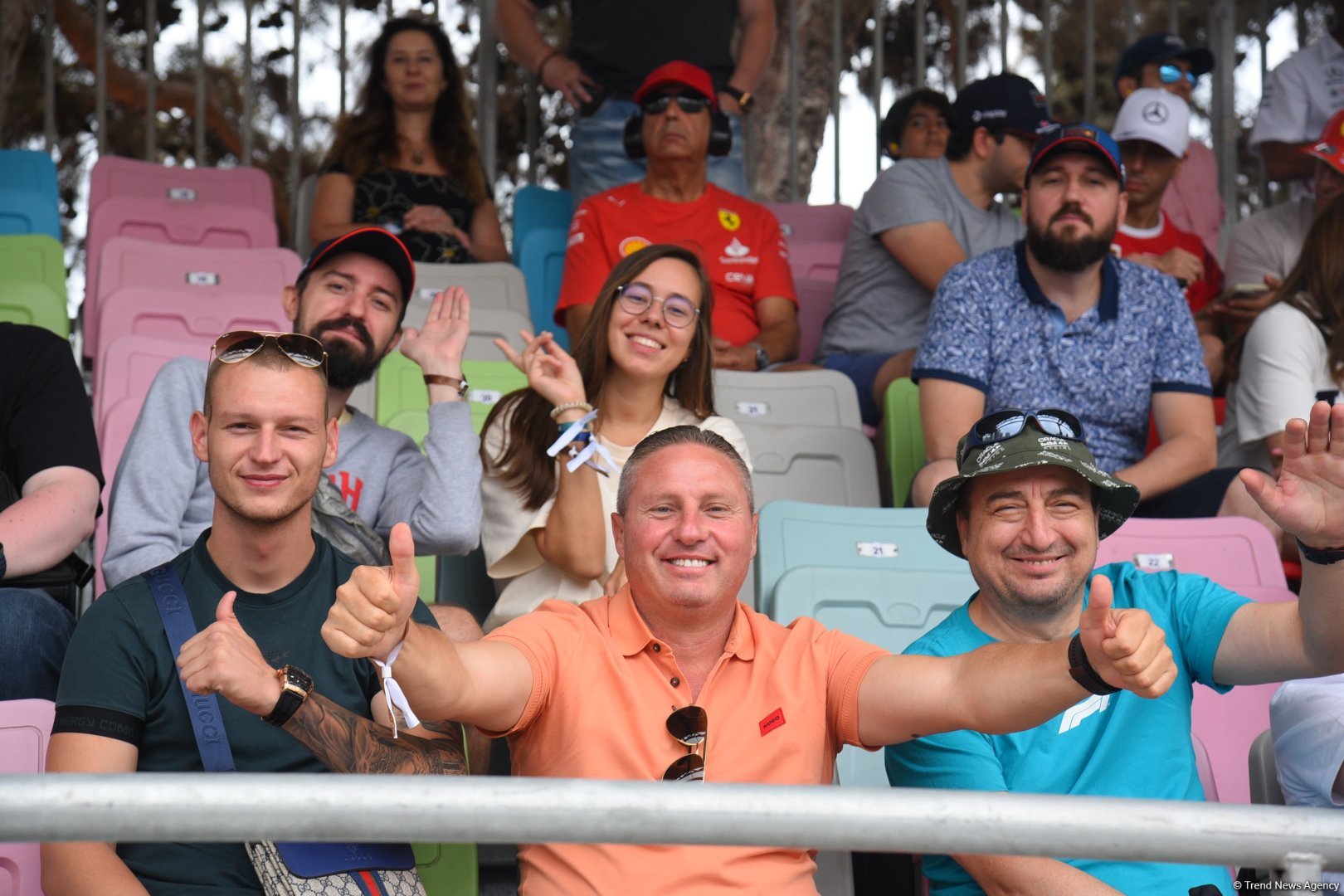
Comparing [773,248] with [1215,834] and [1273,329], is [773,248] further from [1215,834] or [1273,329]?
[1215,834]

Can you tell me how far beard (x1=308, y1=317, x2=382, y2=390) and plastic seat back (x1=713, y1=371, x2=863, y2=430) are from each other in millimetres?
1018

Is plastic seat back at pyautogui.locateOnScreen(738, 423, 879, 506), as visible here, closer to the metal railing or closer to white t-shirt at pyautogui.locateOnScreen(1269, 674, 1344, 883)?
white t-shirt at pyautogui.locateOnScreen(1269, 674, 1344, 883)

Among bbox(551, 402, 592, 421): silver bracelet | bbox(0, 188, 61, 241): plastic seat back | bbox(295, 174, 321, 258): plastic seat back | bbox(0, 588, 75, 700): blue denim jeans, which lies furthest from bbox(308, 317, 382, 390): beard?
bbox(295, 174, 321, 258): plastic seat back

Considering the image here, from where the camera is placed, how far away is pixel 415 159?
4.93 meters

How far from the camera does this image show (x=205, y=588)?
6.99ft

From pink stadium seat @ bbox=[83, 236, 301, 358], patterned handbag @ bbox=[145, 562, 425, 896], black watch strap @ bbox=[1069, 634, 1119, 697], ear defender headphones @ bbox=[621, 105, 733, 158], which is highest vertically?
ear defender headphones @ bbox=[621, 105, 733, 158]

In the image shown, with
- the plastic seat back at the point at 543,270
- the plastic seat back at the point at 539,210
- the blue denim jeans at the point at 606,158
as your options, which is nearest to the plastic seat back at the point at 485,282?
the plastic seat back at the point at 543,270

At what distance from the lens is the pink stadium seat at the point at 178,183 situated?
520cm

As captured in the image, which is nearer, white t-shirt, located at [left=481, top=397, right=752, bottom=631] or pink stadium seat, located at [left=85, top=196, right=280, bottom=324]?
white t-shirt, located at [left=481, top=397, right=752, bottom=631]

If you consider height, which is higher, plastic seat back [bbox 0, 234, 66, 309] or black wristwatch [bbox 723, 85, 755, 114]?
black wristwatch [bbox 723, 85, 755, 114]

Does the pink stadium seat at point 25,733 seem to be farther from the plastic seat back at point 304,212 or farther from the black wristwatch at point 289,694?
the plastic seat back at point 304,212

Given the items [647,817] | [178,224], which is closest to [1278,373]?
[647,817]

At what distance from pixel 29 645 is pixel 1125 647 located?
1603mm

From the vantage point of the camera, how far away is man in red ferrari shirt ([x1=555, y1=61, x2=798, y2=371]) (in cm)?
440
